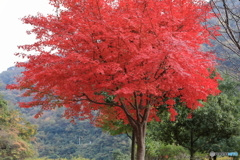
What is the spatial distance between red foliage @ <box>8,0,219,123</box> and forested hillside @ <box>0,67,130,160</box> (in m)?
21.8

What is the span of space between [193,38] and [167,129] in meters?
6.38

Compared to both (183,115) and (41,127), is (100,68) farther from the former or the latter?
(41,127)

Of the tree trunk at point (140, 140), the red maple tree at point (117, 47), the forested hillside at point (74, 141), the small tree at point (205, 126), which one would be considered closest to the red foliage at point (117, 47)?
the red maple tree at point (117, 47)

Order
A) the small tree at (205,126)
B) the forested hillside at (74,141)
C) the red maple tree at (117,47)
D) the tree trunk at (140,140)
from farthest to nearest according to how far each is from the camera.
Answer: the forested hillside at (74,141)
the small tree at (205,126)
the tree trunk at (140,140)
the red maple tree at (117,47)

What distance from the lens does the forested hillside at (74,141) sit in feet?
97.0

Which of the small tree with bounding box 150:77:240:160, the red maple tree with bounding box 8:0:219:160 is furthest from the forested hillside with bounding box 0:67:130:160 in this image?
the red maple tree with bounding box 8:0:219:160

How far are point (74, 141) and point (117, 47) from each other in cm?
3253

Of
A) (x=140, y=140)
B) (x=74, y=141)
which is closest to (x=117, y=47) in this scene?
(x=140, y=140)

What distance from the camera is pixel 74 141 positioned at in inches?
1448

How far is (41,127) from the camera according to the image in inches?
1626

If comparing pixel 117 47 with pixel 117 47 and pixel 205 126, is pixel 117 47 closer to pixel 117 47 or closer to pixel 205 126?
pixel 117 47

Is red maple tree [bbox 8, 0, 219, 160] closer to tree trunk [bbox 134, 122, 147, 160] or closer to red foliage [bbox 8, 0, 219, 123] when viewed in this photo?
red foliage [bbox 8, 0, 219, 123]

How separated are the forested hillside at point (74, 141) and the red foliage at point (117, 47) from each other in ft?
71.4

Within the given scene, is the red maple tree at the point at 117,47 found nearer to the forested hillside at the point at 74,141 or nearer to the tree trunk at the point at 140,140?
the tree trunk at the point at 140,140
